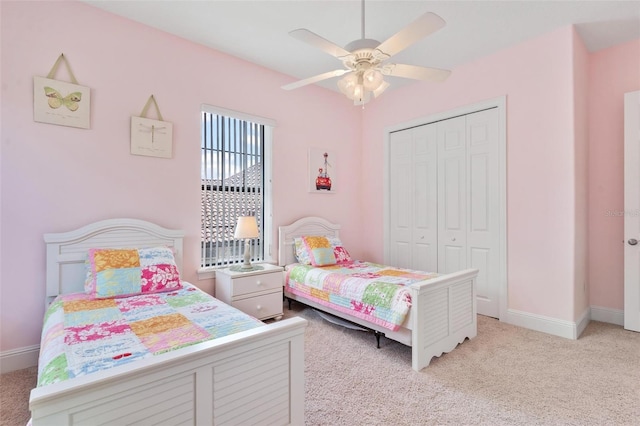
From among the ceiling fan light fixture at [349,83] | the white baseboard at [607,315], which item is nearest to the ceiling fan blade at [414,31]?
the ceiling fan light fixture at [349,83]

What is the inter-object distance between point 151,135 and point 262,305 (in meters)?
1.93

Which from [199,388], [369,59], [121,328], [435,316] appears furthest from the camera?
→ [435,316]

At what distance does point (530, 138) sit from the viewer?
122 inches

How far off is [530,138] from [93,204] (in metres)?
4.09

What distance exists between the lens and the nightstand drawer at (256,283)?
294 centimetres

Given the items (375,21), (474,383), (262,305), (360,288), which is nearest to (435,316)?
(474,383)

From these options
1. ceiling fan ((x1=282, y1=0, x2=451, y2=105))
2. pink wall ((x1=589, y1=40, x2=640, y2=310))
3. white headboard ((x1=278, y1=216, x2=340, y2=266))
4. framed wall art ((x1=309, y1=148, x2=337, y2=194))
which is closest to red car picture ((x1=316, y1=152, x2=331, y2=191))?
framed wall art ((x1=309, y1=148, x2=337, y2=194))

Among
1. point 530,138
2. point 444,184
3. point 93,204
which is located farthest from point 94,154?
point 530,138

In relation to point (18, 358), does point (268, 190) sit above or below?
above

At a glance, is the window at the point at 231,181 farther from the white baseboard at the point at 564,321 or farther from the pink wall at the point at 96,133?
the white baseboard at the point at 564,321

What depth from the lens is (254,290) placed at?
9.96 feet

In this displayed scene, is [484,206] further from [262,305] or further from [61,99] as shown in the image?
[61,99]

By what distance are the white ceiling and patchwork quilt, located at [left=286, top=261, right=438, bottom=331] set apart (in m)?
2.30

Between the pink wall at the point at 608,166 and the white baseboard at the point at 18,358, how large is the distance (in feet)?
17.0
